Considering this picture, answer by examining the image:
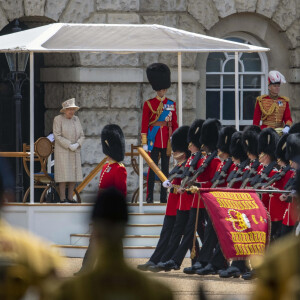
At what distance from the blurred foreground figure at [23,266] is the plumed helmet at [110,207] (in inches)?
10.2

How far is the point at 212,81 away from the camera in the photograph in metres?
15.0

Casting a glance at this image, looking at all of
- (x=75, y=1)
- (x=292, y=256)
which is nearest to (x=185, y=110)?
(x=75, y=1)

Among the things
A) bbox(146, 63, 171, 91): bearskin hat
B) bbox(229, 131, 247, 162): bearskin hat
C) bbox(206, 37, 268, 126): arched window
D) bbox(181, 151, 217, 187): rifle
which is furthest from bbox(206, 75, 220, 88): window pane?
bbox(181, 151, 217, 187): rifle

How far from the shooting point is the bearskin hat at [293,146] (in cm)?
927

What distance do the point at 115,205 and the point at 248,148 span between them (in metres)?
6.96

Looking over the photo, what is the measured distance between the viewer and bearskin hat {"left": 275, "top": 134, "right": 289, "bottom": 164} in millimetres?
9453

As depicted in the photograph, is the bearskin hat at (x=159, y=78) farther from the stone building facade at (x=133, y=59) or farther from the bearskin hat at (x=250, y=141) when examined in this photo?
the bearskin hat at (x=250, y=141)

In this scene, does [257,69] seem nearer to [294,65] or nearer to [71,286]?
[294,65]

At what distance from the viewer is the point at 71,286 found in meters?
2.90

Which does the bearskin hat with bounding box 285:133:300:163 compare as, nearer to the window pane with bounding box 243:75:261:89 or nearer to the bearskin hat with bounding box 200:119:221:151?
the bearskin hat with bounding box 200:119:221:151

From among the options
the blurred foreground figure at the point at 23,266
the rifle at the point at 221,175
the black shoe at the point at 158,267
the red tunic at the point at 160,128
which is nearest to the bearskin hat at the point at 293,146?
the rifle at the point at 221,175

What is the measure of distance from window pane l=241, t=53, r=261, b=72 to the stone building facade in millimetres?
92

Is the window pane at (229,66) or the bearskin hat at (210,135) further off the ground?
the window pane at (229,66)

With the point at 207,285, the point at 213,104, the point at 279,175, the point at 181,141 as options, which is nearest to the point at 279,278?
the point at 207,285
